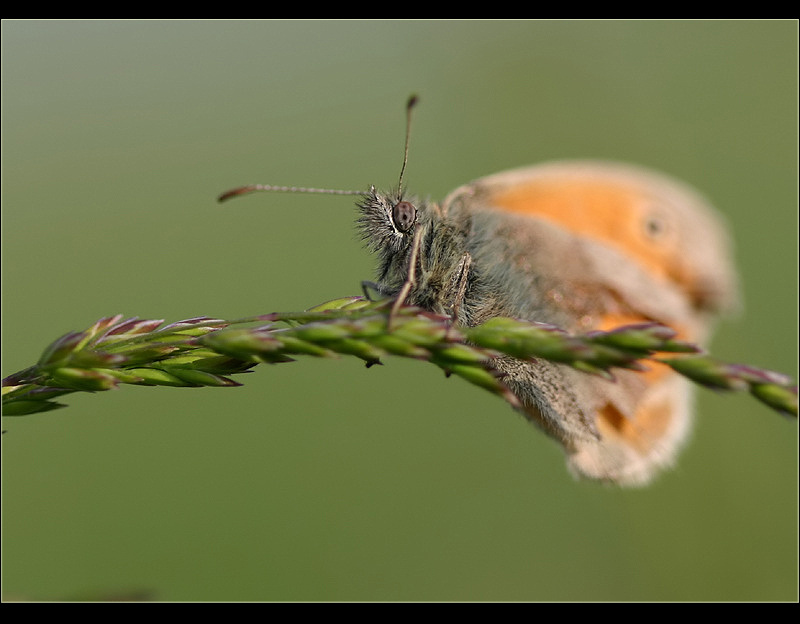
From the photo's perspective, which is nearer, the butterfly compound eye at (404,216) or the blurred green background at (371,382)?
the butterfly compound eye at (404,216)

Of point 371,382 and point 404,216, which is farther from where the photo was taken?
point 371,382

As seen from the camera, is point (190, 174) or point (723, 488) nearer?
point (723, 488)

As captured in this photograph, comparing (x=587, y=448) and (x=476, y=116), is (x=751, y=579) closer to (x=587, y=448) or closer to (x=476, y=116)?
(x=587, y=448)

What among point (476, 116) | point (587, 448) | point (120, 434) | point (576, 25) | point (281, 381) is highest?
point (576, 25)

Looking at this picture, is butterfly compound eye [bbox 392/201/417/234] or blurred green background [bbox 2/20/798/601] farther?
blurred green background [bbox 2/20/798/601]

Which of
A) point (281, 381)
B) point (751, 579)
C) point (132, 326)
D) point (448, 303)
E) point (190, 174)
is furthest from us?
point (190, 174)

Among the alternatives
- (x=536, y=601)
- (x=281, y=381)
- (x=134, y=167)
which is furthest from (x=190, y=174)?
(x=536, y=601)

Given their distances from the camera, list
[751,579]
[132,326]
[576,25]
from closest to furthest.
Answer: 1. [132,326]
2. [751,579]
3. [576,25]

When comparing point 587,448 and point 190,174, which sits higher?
point 190,174
